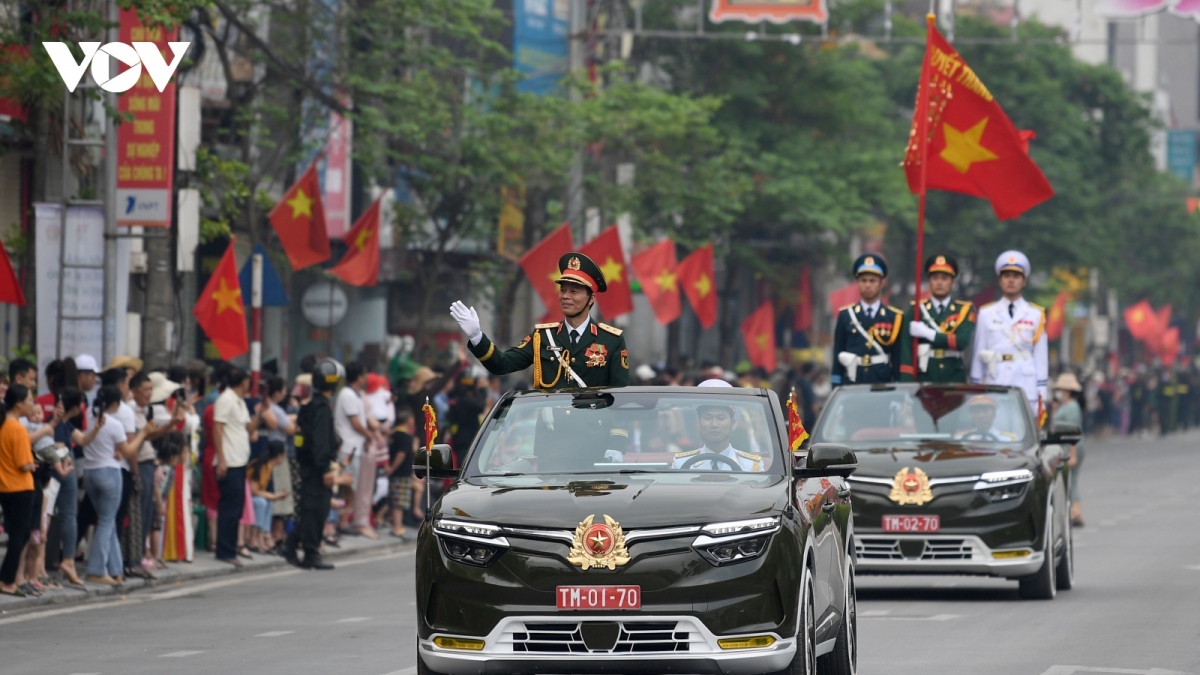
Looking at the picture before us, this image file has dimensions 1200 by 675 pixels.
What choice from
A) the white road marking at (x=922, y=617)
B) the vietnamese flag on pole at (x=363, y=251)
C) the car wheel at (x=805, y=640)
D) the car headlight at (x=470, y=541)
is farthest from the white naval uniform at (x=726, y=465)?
the vietnamese flag on pole at (x=363, y=251)

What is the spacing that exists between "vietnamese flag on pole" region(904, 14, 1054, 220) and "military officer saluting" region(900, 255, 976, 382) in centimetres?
354

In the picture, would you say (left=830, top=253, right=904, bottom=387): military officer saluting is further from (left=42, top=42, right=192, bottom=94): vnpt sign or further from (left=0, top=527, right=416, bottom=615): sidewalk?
(left=42, top=42, right=192, bottom=94): vnpt sign

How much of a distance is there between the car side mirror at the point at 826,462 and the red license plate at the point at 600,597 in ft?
4.34

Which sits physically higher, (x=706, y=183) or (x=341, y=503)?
(x=706, y=183)

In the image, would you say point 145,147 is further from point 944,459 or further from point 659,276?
point 659,276

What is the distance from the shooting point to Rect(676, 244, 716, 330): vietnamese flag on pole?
36156 millimetres

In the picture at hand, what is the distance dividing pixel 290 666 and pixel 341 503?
1086 cm

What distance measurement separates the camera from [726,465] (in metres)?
9.94

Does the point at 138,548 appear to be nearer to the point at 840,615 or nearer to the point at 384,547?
the point at 384,547

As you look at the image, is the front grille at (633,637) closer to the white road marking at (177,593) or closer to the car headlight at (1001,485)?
the car headlight at (1001,485)

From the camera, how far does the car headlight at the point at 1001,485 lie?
603 inches

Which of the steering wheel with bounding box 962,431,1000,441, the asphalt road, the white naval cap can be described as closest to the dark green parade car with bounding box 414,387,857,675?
the asphalt road

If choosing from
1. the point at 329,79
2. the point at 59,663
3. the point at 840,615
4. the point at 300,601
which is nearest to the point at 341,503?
the point at 300,601

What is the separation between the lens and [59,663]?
1258 centimetres
